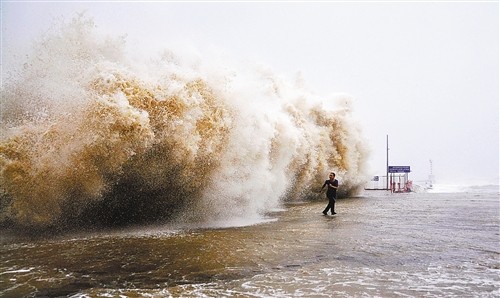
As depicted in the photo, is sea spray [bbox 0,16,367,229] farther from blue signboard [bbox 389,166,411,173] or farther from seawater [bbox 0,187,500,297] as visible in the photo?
blue signboard [bbox 389,166,411,173]

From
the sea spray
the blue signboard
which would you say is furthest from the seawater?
the blue signboard

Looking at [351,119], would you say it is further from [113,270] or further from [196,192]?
[113,270]

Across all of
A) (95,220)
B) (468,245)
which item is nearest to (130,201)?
(95,220)

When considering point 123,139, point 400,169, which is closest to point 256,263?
point 123,139

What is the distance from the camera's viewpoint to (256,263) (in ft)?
19.9

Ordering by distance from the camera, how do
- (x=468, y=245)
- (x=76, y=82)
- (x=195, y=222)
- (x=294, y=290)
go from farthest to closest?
1. (x=195, y=222)
2. (x=76, y=82)
3. (x=468, y=245)
4. (x=294, y=290)

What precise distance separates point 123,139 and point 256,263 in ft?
15.5

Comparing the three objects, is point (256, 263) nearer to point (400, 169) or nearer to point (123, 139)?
point (123, 139)

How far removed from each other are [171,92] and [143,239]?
4038 millimetres

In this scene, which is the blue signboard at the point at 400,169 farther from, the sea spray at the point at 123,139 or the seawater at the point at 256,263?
the seawater at the point at 256,263

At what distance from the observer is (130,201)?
34.0 ft

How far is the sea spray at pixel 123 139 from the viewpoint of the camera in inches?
346

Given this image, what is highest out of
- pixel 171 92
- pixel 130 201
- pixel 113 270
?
pixel 171 92

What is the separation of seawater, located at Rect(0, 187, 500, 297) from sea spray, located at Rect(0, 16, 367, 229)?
1052 mm
